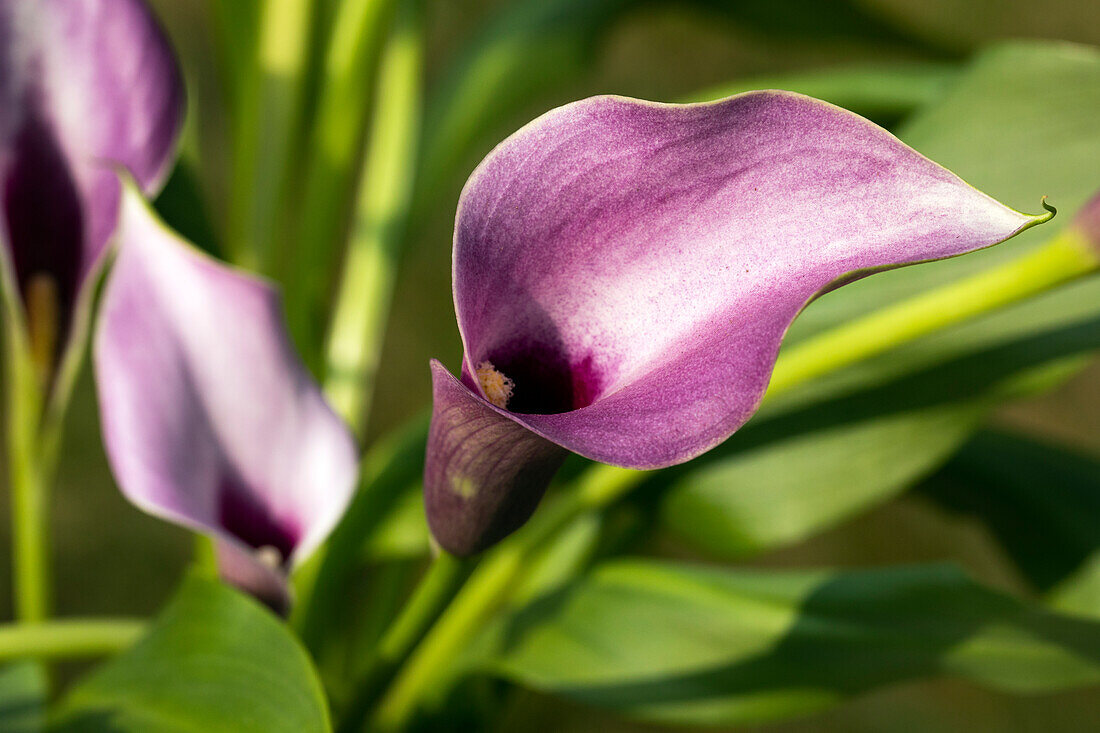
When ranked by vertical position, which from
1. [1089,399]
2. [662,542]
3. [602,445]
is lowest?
[662,542]

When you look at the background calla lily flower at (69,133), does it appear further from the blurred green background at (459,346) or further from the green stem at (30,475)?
the blurred green background at (459,346)

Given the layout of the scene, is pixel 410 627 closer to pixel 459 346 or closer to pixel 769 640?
→ pixel 769 640

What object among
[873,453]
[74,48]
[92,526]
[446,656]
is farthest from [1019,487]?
[92,526]

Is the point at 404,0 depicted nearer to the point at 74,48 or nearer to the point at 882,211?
the point at 74,48

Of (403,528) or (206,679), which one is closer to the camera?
(206,679)

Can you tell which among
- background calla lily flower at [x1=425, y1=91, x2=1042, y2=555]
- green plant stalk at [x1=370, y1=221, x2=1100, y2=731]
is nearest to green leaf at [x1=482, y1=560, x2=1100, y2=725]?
green plant stalk at [x1=370, y1=221, x2=1100, y2=731]

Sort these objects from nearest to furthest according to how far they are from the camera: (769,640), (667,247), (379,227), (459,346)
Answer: (667,247) → (769,640) → (379,227) → (459,346)

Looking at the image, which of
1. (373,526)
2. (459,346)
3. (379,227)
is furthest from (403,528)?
(459,346)

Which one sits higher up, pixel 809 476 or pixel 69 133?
pixel 69 133
